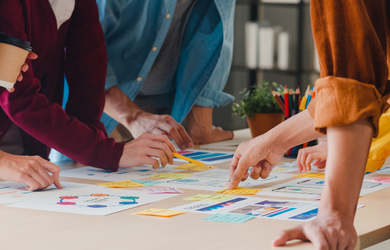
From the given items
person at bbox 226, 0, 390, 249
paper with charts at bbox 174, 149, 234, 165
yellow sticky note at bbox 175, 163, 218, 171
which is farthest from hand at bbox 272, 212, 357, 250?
paper with charts at bbox 174, 149, 234, 165

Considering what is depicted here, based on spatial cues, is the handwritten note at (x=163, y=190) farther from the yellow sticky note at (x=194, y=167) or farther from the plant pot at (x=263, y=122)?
the plant pot at (x=263, y=122)

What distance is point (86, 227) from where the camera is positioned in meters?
0.67

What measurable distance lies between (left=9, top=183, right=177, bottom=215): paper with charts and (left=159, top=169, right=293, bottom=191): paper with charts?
4.1 inches

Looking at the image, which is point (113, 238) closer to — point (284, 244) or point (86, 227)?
point (86, 227)

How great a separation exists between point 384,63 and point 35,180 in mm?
689

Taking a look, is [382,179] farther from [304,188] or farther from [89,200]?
[89,200]

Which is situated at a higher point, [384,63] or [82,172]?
[384,63]

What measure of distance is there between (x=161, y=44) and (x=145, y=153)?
60cm

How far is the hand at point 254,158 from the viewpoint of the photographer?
3.10ft

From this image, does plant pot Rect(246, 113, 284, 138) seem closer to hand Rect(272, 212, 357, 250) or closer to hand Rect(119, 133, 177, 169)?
hand Rect(119, 133, 177, 169)

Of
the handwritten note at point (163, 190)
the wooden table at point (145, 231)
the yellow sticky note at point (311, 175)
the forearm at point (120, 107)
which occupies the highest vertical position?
the forearm at point (120, 107)

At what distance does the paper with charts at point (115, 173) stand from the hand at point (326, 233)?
1.96ft

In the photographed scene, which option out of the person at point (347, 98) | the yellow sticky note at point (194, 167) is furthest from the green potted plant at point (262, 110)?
the person at point (347, 98)

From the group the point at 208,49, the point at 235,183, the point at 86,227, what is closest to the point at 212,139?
the point at 208,49
